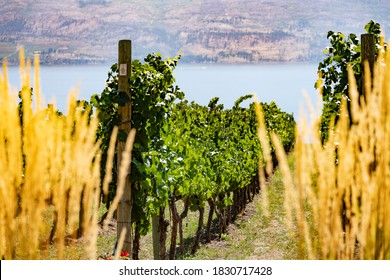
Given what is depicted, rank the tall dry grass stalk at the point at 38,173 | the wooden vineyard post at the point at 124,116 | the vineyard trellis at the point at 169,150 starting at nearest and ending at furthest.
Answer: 1. the tall dry grass stalk at the point at 38,173
2. the wooden vineyard post at the point at 124,116
3. the vineyard trellis at the point at 169,150

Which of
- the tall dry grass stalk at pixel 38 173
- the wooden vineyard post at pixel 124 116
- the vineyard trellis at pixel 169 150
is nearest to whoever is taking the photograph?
the tall dry grass stalk at pixel 38 173

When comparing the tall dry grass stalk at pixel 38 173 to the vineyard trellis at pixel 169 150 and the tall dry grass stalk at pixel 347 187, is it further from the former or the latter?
the vineyard trellis at pixel 169 150

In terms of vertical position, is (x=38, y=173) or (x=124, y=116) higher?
(x=38, y=173)

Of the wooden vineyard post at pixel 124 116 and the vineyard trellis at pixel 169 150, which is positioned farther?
the vineyard trellis at pixel 169 150

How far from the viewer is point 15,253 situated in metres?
2.50

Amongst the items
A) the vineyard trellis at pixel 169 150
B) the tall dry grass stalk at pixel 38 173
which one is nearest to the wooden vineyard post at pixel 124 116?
the vineyard trellis at pixel 169 150

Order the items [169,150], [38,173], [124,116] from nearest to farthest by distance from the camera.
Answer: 1. [38,173]
2. [124,116]
3. [169,150]

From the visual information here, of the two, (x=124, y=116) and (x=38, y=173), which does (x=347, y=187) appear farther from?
(x=124, y=116)

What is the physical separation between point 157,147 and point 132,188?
557 mm

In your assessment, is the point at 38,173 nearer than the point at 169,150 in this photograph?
Yes

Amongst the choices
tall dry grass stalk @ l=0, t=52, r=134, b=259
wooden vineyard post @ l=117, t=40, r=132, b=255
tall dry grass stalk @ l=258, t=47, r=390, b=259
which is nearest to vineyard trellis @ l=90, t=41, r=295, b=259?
wooden vineyard post @ l=117, t=40, r=132, b=255

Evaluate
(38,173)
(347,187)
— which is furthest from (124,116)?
(347,187)

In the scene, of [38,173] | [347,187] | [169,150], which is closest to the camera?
[38,173]
